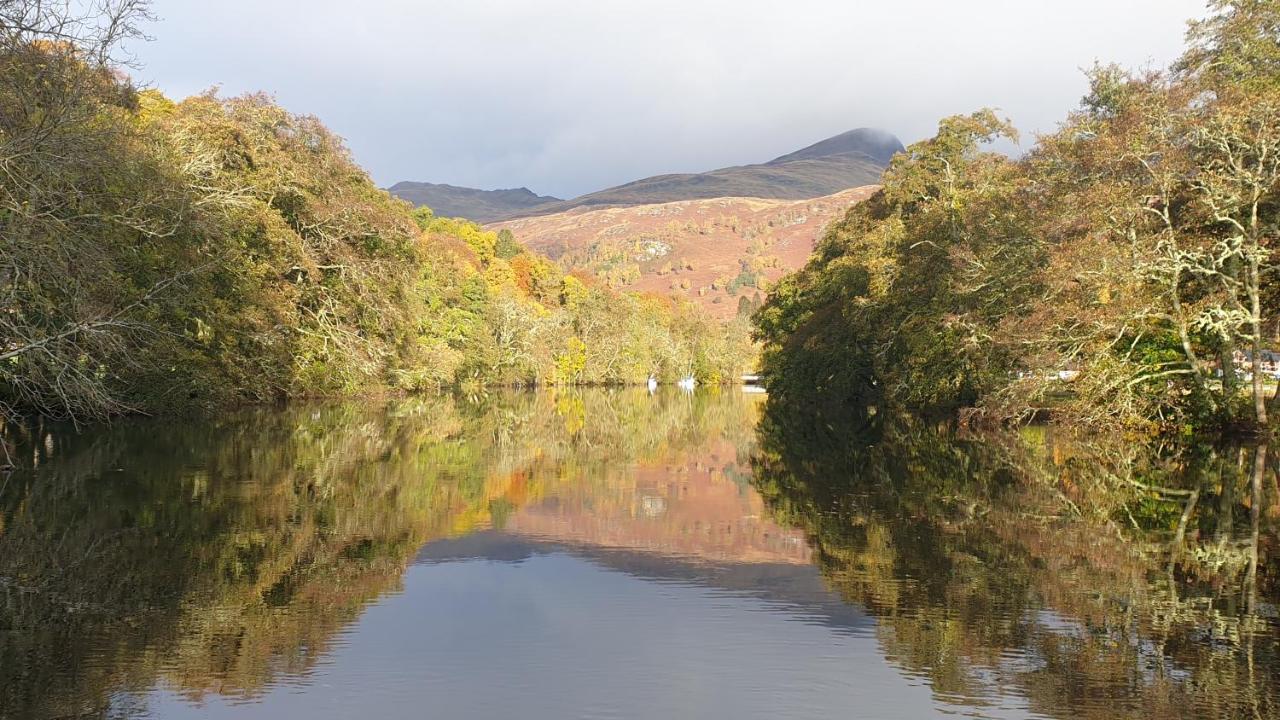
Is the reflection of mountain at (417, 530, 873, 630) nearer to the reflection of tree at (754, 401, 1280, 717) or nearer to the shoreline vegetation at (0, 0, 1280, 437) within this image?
→ the reflection of tree at (754, 401, 1280, 717)

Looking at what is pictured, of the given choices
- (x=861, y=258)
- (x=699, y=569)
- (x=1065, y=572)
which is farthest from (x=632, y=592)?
(x=861, y=258)

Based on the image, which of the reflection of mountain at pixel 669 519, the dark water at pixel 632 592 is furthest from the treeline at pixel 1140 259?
the reflection of mountain at pixel 669 519

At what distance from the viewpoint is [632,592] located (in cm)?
1003

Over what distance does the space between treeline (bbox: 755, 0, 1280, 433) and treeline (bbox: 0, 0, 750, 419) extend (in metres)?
21.6

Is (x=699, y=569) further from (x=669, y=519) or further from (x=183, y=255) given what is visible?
(x=183, y=255)

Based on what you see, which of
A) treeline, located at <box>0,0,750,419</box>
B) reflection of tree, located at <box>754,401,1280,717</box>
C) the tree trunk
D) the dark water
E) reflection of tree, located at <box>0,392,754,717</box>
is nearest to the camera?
the dark water

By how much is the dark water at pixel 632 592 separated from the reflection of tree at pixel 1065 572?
0.05 meters

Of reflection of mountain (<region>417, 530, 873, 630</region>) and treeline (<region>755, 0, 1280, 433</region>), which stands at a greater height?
treeline (<region>755, 0, 1280, 433</region>)

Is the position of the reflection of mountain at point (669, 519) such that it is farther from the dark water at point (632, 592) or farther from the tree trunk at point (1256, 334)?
the tree trunk at point (1256, 334)

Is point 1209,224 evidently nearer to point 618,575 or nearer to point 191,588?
point 618,575

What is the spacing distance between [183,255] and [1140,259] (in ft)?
89.6

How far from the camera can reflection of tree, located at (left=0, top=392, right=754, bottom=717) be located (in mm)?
7125

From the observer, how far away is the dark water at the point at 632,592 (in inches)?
264

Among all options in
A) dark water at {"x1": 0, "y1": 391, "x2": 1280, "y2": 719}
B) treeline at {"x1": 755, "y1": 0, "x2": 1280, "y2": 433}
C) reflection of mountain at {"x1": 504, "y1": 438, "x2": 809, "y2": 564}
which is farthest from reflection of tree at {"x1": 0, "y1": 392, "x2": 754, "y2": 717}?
treeline at {"x1": 755, "y1": 0, "x2": 1280, "y2": 433}
